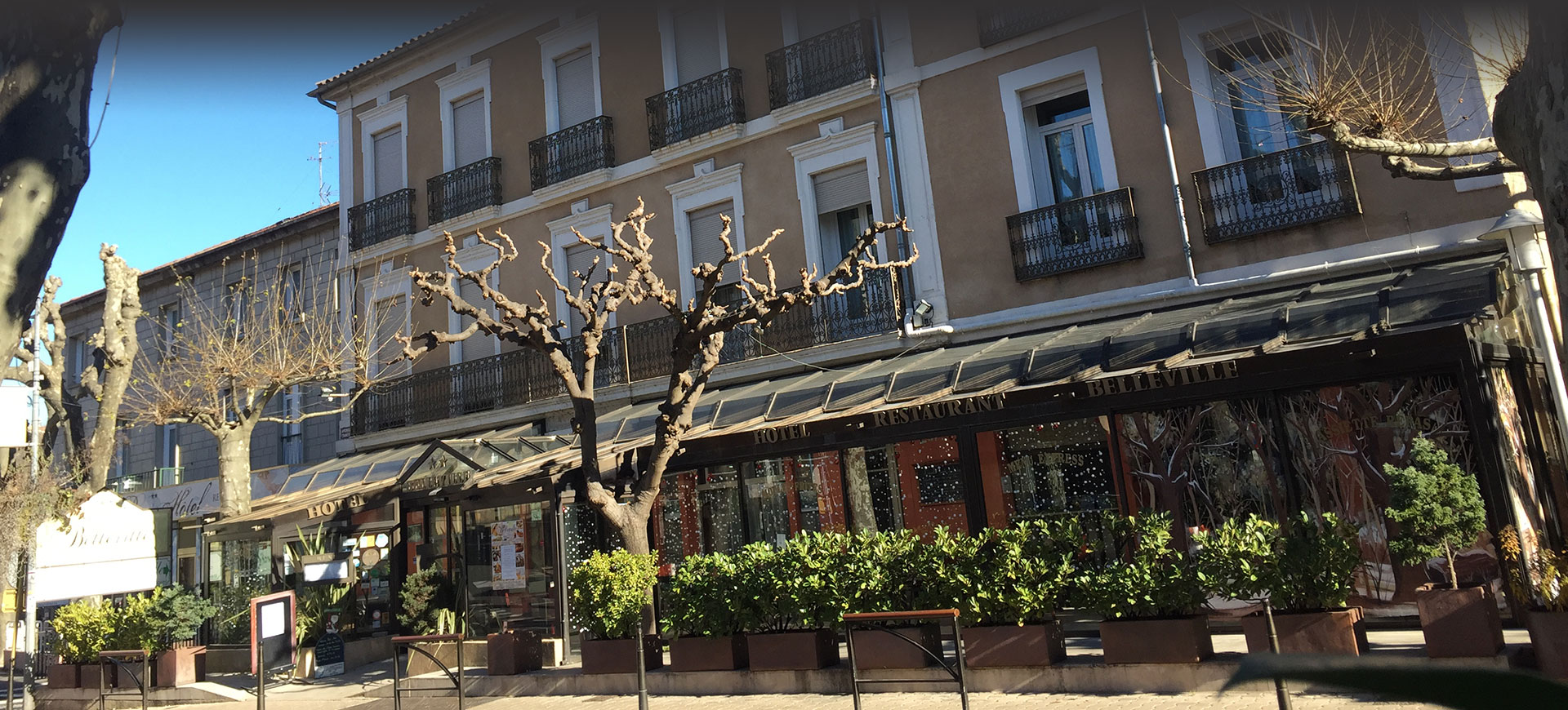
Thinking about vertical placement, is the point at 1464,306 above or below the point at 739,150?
below

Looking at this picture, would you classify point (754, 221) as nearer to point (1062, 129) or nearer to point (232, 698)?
point (1062, 129)

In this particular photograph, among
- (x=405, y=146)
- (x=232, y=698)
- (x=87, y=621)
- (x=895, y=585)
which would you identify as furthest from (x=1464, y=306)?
(x=405, y=146)

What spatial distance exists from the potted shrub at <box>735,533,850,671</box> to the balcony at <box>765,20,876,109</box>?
776cm

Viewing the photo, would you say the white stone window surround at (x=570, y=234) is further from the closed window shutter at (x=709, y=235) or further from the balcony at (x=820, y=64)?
the balcony at (x=820, y=64)

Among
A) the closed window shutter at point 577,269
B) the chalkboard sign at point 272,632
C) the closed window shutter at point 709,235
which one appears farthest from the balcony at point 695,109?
the chalkboard sign at point 272,632

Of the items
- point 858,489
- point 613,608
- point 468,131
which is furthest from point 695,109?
point 613,608

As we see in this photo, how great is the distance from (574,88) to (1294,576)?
48.7 ft

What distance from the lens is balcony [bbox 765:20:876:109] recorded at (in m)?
15.8

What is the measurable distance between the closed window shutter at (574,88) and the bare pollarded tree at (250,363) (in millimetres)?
5163

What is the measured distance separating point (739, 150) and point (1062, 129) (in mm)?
5057

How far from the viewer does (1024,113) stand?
1504 centimetres

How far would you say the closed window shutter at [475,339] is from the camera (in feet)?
65.9

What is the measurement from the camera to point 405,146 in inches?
853

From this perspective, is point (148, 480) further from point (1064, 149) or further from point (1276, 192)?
point (1276, 192)
